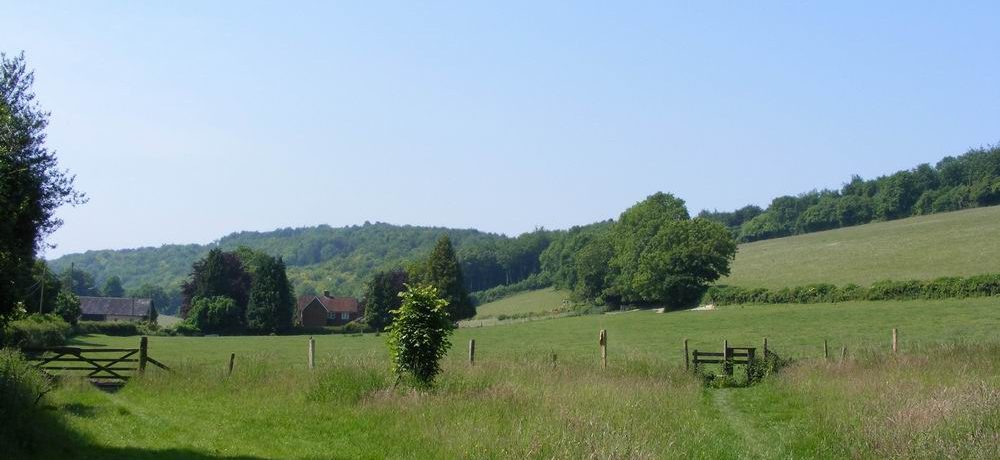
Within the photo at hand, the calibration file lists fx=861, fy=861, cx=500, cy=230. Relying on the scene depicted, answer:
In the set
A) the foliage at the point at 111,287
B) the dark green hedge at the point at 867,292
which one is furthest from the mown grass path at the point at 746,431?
the foliage at the point at 111,287

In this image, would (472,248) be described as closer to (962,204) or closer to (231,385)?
(962,204)

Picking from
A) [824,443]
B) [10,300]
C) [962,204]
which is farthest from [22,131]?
[962,204]

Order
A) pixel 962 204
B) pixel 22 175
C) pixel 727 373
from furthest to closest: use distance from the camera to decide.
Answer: pixel 962 204
pixel 727 373
pixel 22 175

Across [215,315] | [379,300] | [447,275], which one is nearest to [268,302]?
[215,315]

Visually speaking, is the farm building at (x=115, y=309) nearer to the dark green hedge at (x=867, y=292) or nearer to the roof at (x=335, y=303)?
the roof at (x=335, y=303)

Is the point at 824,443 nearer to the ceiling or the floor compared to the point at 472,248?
nearer to the floor

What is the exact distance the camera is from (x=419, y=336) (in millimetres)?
19719

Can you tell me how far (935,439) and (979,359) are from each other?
13215 mm

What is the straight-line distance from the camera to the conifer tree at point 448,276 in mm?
90838

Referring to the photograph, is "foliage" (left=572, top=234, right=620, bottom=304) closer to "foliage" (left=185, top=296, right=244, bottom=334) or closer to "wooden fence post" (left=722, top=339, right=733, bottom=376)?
"foliage" (left=185, top=296, right=244, bottom=334)

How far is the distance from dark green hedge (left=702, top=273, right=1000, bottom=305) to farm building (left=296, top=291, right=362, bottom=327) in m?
67.5

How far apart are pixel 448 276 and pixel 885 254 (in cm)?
4272

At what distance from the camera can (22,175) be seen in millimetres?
16953

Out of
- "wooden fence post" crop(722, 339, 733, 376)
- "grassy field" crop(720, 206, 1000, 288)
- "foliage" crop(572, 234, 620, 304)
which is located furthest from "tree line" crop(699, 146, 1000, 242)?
"wooden fence post" crop(722, 339, 733, 376)
